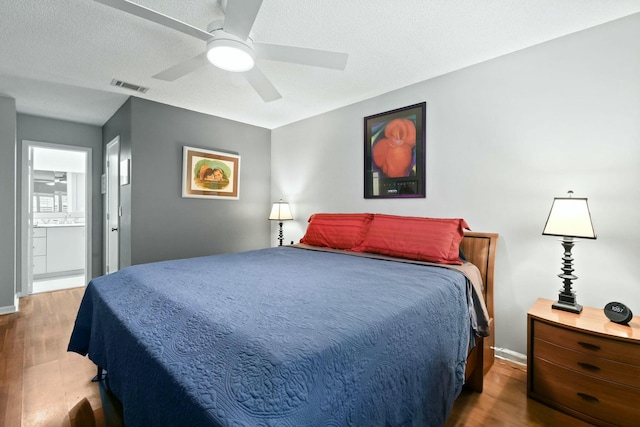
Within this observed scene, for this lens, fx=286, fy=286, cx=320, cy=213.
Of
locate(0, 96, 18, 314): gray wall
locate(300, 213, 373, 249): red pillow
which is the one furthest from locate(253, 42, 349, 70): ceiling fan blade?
locate(0, 96, 18, 314): gray wall

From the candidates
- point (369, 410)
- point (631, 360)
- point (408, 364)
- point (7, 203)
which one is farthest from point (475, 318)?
point (7, 203)

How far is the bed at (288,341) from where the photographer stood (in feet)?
2.56

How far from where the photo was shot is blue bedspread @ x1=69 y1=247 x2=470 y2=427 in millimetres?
772

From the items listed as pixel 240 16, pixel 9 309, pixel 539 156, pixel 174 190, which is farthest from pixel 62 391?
pixel 539 156

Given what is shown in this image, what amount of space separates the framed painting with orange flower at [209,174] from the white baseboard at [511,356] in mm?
3495

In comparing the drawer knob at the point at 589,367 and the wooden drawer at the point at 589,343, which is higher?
the wooden drawer at the point at 589,343

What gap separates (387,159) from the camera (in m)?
3.04

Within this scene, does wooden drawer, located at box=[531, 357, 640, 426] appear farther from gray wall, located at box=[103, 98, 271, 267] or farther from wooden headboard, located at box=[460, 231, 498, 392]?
gray wall, located at box=[103, 98, 271, 267]

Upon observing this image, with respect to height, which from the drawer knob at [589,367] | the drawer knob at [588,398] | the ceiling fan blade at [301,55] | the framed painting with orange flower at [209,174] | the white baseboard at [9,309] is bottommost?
the white baseboard at [9,309]

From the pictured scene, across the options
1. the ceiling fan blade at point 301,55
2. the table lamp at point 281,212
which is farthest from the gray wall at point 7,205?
the ceiling fan blade at point 301,55

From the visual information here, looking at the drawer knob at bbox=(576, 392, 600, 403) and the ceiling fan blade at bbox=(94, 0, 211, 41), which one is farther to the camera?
the drawer knob at bbox=(576, 392, 600, 403)

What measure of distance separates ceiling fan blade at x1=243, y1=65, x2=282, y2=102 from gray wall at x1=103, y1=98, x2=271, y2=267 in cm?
174

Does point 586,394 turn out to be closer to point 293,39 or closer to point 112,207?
point 293,39

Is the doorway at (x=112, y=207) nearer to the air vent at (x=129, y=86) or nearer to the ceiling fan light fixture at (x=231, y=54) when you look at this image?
the air vent at (x=129, y=86)
